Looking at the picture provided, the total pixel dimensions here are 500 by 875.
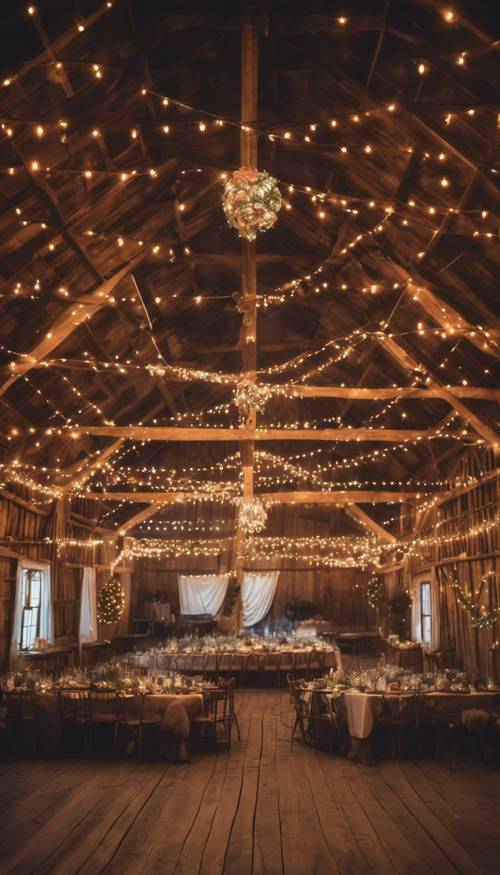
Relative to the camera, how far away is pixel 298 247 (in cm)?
1114

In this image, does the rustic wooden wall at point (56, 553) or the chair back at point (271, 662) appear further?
the chair back at point (271, 662)

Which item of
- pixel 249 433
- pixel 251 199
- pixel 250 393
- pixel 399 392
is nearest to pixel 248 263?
pixel 250 393

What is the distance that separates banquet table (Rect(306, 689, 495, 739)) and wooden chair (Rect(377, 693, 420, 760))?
1.8 inches

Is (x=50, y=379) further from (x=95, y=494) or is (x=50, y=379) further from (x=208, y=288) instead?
(x=95, y=494)

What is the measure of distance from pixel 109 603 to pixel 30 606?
10.4ft

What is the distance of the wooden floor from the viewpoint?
4.70 meters

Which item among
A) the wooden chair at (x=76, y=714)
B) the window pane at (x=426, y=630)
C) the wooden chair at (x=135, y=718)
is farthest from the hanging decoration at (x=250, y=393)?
the window pane at (x=426, y=630)

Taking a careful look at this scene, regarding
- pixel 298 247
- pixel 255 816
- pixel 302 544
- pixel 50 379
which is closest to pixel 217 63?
pixel 298 247

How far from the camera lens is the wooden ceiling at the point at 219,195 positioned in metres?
6.35

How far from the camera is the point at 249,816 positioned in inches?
222

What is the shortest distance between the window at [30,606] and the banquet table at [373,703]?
18.7ft

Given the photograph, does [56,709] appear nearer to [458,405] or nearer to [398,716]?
[398,716]

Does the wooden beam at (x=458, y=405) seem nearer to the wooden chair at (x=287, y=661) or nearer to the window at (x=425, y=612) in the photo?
the window at (x=425, y=612)

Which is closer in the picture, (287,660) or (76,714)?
(76,714)
